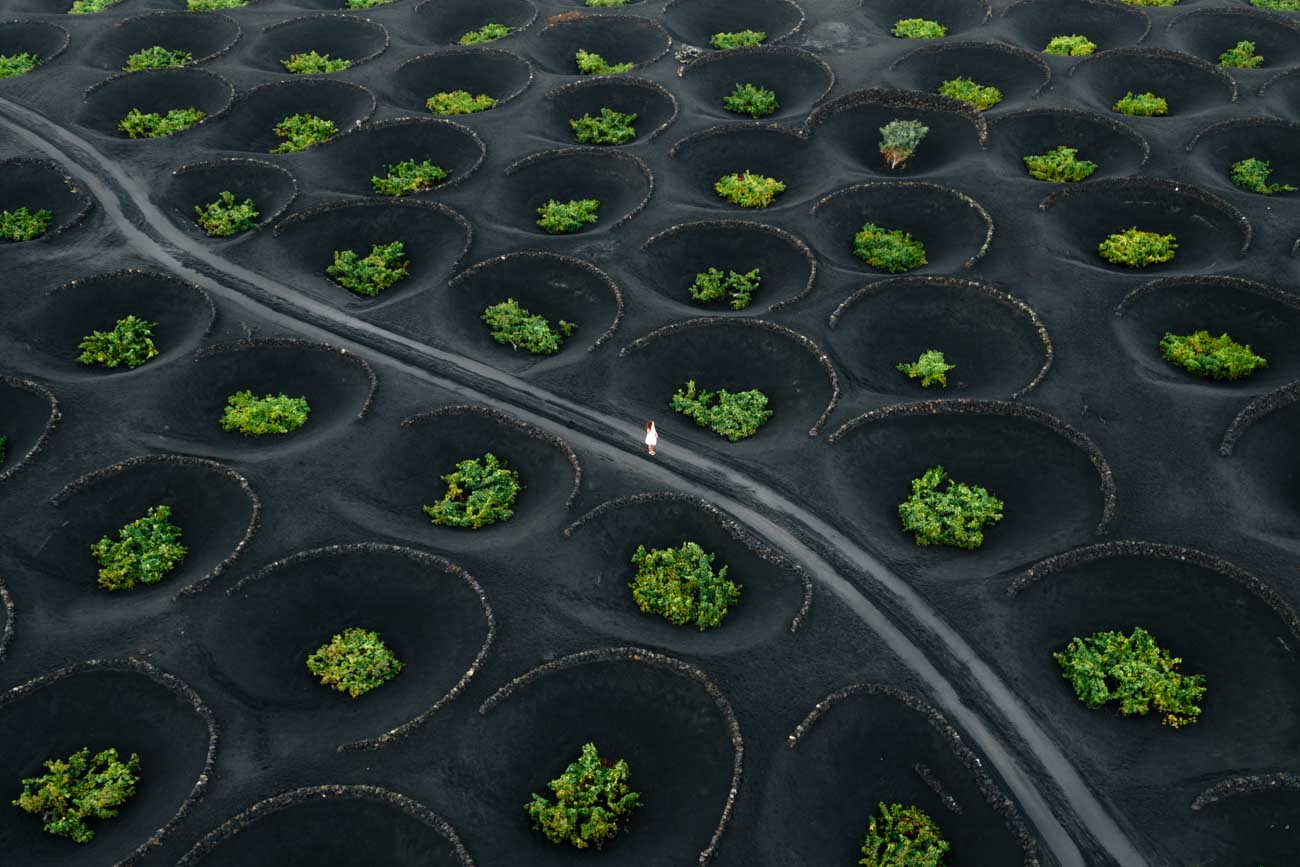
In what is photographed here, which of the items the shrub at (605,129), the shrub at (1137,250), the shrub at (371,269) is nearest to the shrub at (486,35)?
the shrub at (605,129)

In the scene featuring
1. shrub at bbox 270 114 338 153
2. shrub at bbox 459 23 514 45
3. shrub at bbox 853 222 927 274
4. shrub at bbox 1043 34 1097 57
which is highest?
shrub at bbox 1043 34 1097 57

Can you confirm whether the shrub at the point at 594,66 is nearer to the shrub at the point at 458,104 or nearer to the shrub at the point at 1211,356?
the shrub at the point at 458,104

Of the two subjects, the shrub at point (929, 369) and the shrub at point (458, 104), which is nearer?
the shrub at point (929, 369)

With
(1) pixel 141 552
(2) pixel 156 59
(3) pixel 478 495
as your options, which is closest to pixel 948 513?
(3) pixel 478 495

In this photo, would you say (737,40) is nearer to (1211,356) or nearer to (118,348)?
(1211,356)

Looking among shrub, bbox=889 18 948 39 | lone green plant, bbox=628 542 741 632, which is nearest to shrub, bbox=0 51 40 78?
lone green plant, bbox=628 542 741 632

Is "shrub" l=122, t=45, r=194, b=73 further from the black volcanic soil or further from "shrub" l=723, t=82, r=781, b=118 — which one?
"shrub" l=723, t=82, r=781, b=118
